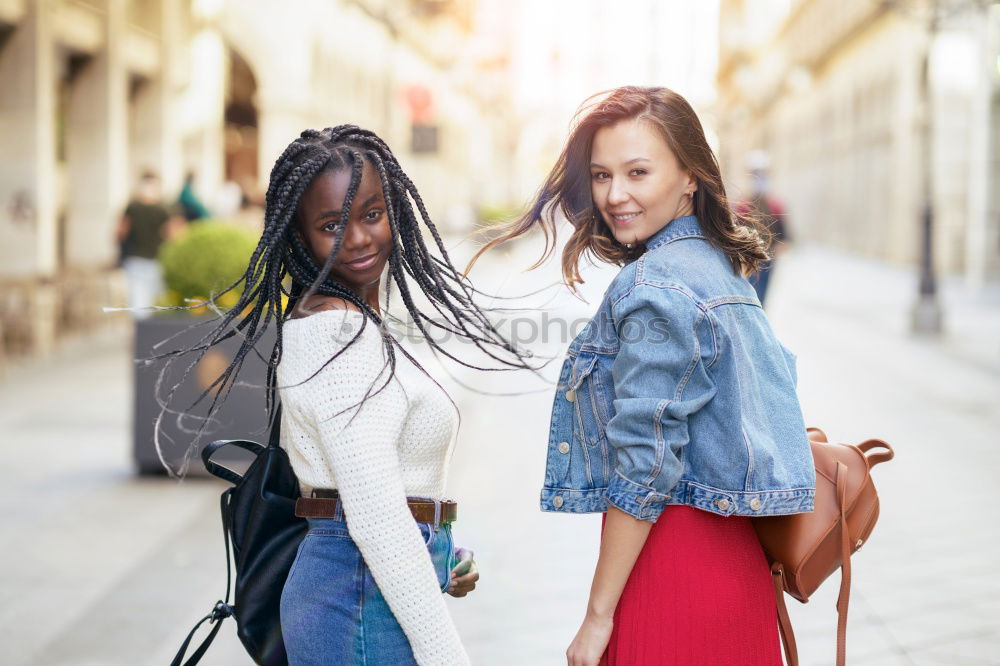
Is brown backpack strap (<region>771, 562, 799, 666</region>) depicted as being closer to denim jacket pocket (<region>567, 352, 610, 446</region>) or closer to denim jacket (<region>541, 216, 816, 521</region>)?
denim jacket (<region>541, 216, 816, 521</region>)

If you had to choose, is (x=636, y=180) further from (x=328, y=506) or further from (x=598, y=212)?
(x=328, y=506)

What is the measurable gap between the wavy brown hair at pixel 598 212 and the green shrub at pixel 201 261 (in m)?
4.82

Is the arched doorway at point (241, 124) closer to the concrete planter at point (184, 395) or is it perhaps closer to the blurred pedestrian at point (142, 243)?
the blurred pedestrian at point (142, 243)

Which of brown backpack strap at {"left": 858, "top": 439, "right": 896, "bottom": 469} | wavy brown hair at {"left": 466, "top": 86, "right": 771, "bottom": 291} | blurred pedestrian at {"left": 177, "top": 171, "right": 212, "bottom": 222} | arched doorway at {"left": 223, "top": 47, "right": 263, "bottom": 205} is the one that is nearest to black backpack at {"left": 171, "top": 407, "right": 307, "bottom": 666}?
wavy brown hair at {"left": 466, "top": 86, "right": 771, "bottom": 291}

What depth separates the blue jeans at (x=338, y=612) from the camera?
77.9 inches

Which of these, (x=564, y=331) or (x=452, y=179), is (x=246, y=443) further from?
(x=452, y=179)

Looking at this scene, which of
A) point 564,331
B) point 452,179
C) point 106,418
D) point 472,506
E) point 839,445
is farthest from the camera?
point 452,179

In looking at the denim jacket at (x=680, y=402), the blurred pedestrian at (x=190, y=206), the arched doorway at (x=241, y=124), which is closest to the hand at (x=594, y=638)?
the denim jacket at (x=680, y=402)

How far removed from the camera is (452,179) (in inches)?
2347

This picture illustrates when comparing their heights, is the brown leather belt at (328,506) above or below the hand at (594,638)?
above

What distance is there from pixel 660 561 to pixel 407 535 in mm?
480

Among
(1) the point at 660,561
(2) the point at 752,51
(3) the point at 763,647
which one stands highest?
(2) the point at 752,51

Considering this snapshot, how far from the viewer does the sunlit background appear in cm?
461

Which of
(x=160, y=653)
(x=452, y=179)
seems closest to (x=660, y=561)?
(x=160, y=653)
